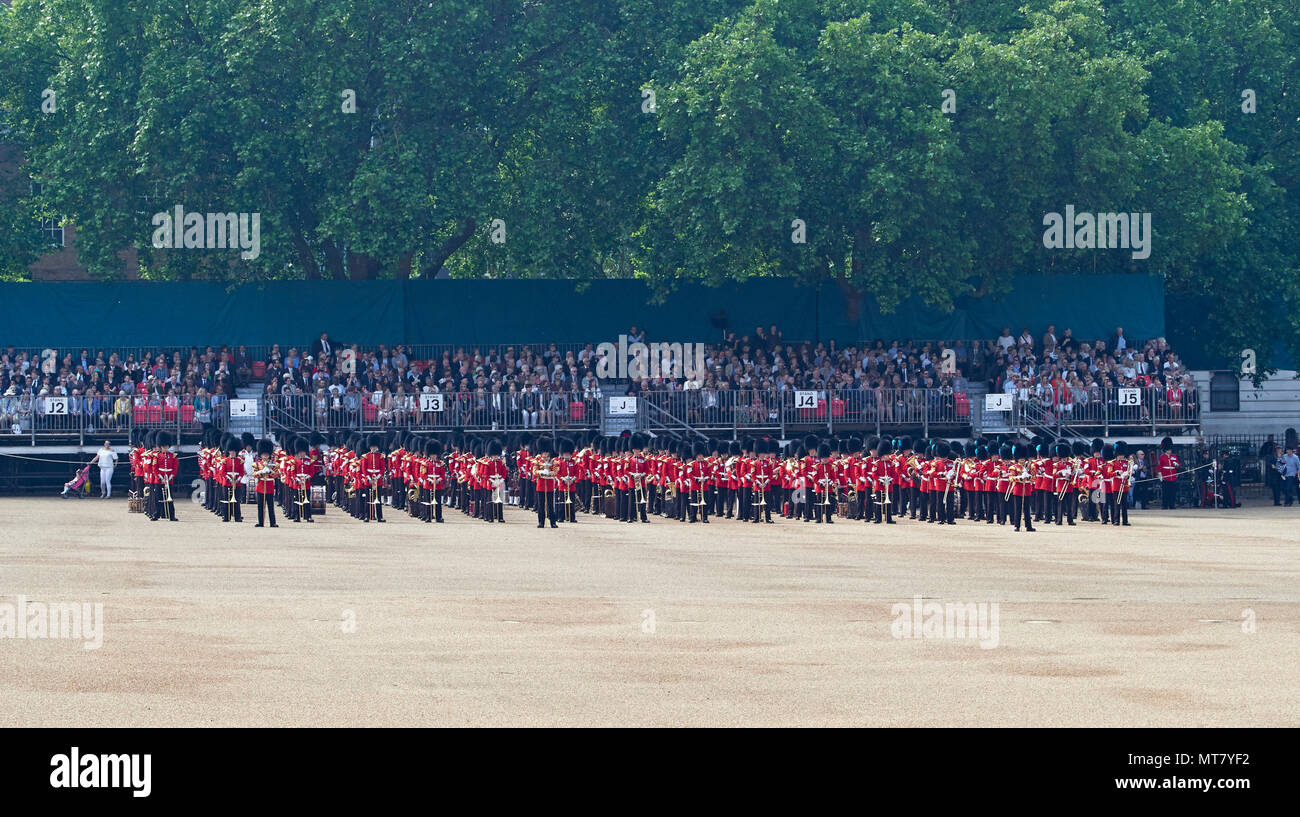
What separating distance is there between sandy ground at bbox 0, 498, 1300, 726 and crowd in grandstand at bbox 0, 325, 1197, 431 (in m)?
17.2

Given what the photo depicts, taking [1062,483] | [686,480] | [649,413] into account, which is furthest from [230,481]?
[1062,483]

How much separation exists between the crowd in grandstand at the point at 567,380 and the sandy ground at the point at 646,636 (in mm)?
17158

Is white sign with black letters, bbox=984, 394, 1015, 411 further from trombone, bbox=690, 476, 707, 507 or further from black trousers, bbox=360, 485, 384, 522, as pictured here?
black trousers, bbox=360, 485, 384, 522

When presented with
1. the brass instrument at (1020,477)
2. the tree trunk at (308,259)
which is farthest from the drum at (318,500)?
the tree trunk at (308,259)

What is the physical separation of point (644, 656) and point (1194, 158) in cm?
3813

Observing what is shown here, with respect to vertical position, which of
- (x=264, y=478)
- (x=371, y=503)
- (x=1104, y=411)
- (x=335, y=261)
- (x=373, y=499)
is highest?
(x=335, y=261)

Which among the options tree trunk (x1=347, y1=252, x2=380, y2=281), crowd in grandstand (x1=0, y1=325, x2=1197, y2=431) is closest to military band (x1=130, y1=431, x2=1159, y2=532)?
crowd in grandstand (x1=0, y1=325, x2=1197, y2=431)

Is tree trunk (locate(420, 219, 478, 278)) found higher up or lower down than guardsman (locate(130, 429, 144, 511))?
higher up

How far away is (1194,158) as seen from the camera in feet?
164

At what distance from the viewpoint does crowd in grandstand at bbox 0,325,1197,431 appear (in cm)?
4659

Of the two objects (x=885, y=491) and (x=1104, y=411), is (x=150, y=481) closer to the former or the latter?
(x=885, y=491)

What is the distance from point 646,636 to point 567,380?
32.4m

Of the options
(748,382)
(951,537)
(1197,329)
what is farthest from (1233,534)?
(1197,329)

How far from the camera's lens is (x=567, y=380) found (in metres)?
49.5
